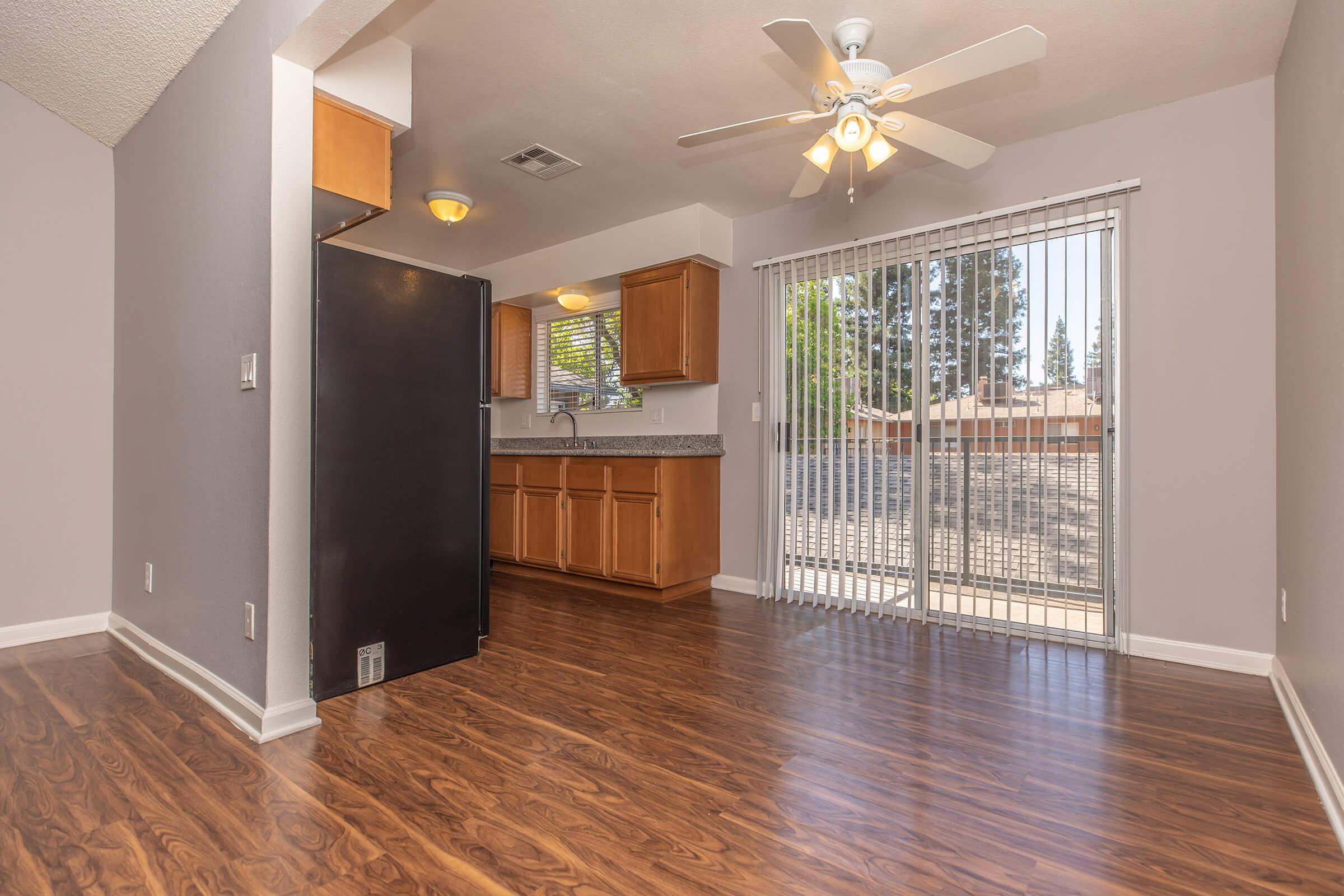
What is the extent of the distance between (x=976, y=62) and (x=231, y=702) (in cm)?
316

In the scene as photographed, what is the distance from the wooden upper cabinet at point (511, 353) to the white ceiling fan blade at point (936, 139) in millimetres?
3790

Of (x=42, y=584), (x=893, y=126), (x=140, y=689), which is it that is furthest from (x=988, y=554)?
(x=42, y=584)

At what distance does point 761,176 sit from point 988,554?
2381 mm

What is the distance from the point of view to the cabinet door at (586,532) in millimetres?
4328

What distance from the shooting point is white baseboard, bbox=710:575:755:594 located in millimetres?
4340

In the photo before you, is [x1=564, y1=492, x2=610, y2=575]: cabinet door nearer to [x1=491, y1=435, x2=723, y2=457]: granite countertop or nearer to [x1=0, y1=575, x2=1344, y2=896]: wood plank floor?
[x1=491, y1=435, x2=723, y2=457]: granite countertop

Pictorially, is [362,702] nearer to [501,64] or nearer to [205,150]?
[205,150]

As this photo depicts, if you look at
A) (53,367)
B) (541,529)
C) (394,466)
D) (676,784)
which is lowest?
(676,784)

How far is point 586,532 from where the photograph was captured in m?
4.42

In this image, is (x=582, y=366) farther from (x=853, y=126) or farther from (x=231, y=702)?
(x=231, y=702)

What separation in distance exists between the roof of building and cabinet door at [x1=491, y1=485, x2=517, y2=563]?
2735 mm

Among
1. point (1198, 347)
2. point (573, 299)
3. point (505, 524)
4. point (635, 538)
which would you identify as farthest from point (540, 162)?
point (1198, 347)

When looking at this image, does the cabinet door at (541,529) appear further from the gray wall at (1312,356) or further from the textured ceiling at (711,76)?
the gray wall at (1312,356)

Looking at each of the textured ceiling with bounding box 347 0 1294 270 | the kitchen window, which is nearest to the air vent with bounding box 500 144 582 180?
the textured ceiling with bounding box 347 0 1294 270
